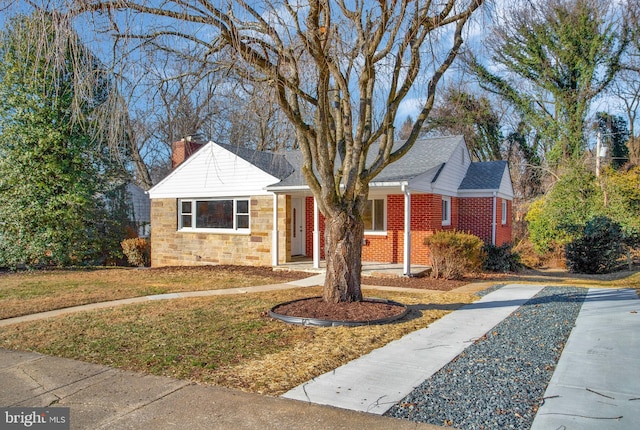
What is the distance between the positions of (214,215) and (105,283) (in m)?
5.97

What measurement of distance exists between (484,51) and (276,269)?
337 inches

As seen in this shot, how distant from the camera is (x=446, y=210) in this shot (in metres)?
16.3

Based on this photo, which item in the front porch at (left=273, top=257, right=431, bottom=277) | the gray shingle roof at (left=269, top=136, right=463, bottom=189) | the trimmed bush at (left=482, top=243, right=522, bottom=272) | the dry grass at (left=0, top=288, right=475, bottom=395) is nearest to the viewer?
the dry grass at (left=0, top=288, right=475, bottom=395)

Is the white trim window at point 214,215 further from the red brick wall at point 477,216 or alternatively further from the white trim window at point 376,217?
the red brick wall at point 477,216

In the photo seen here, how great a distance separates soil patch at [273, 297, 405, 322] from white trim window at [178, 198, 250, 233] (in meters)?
8.98

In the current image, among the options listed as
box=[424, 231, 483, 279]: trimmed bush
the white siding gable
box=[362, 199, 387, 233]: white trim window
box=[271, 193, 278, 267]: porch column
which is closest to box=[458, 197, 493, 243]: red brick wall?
box=[362, 199, 387, 233]: white trim window

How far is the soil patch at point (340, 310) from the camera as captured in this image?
689cm

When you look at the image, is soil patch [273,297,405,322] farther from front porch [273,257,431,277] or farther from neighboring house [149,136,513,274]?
neighboring house [149,136,513,274]

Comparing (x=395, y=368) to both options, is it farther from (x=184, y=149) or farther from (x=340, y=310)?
(x=184, y=149)

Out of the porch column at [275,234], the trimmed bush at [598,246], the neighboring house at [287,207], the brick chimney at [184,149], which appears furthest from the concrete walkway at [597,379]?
the brick chimney at [184,149]

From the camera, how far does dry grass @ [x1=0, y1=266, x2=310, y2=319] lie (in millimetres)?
8827

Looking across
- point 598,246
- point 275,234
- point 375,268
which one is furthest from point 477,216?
point 275,234

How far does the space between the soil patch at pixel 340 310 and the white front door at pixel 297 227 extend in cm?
903

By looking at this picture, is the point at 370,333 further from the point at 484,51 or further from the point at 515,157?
the point at 515,157
